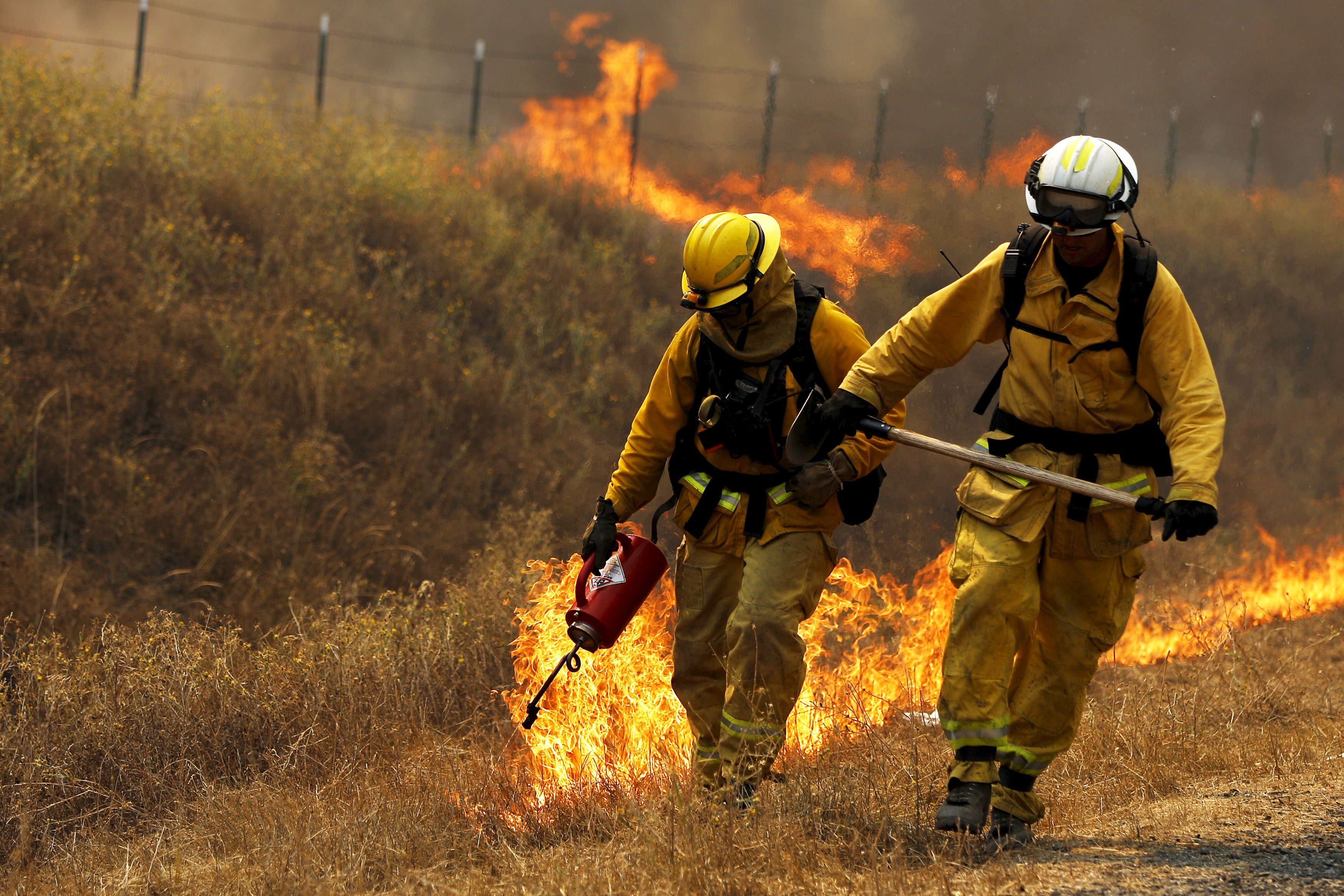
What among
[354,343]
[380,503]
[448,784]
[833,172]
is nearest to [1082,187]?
[448,784]

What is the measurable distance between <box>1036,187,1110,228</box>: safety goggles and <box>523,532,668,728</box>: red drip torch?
70.2 inches

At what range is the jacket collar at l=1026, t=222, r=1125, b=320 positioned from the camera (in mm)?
3490

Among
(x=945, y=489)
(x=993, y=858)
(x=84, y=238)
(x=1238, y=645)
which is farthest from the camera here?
(x=84, y=238)

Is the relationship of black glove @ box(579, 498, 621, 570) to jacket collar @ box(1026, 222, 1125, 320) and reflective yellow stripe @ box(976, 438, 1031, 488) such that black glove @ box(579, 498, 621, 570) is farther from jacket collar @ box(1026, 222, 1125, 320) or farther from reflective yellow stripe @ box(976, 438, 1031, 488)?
jacket collar @ box(1026, 222, 1125, 320)

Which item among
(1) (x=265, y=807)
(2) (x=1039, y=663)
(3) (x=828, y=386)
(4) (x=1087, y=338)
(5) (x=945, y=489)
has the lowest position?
(1) (x=265, y=807)

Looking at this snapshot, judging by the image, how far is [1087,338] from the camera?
11.5 feet

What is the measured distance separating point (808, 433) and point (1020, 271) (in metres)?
0.81

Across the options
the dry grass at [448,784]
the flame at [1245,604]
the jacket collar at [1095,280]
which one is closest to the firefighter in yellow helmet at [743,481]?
the dry grass at [448,784]

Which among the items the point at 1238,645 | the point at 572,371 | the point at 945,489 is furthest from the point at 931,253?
the point at 1238,645

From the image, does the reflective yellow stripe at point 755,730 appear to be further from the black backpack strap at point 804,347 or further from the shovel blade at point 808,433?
the black backpack strap at point 804,347

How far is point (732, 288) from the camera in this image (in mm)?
4047

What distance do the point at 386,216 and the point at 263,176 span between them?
45.9 inches

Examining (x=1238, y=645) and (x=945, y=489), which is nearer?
(x=1238, y=645)

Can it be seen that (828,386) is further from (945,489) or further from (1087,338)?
(945,489)
